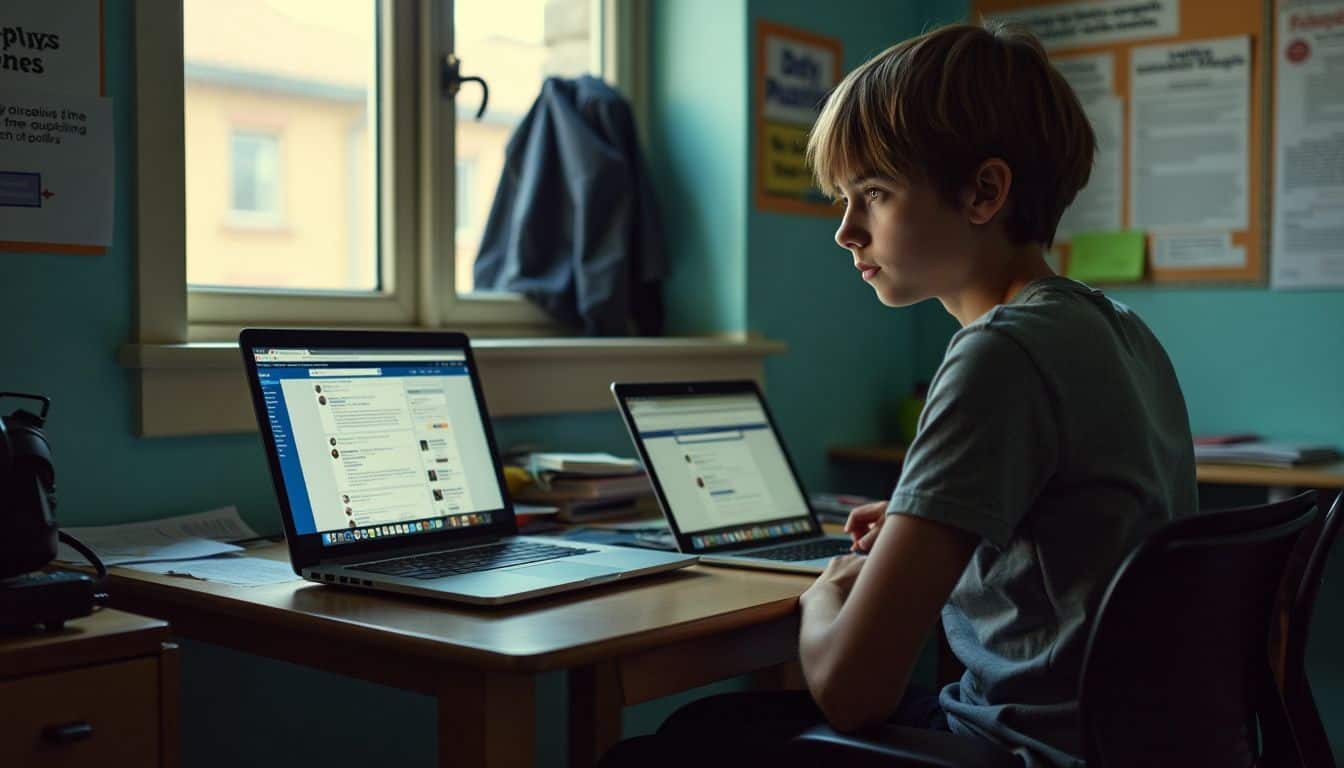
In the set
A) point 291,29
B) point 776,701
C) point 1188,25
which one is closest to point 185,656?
point 776,701

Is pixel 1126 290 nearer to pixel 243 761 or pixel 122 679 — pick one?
pixel 243 761

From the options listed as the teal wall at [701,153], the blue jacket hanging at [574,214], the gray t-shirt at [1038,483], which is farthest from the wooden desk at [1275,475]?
the gray t-shirt at [1038,483]

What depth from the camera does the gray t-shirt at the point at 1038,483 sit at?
3.68ft

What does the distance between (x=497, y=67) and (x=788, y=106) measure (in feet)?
2.06

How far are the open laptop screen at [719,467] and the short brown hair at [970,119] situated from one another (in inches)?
25.2

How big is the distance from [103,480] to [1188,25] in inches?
90.1

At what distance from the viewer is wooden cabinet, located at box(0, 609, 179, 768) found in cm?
121

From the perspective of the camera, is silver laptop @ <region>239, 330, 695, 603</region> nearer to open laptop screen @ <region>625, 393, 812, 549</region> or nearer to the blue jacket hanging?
open laptop screen @ <region>625, 393, 812, 549</region>

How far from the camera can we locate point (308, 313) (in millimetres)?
2221

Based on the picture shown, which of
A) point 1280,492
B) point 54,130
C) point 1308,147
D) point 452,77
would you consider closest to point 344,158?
point 452,77

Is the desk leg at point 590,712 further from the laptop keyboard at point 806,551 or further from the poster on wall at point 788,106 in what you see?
the poster on wall at point 788,106

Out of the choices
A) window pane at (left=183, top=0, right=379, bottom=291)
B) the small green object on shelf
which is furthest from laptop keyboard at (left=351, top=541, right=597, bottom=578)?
the small green object on shelf

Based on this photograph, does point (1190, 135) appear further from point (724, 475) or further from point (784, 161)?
point (724, 475)

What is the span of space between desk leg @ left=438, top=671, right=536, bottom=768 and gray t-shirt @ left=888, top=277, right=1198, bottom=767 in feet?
1.26
